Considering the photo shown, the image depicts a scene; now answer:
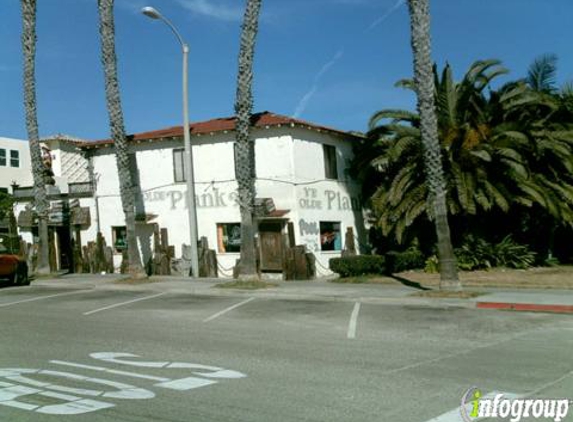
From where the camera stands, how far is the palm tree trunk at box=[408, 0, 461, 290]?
16.0 meters

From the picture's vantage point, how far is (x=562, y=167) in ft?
76.3

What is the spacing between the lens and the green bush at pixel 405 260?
2253cm

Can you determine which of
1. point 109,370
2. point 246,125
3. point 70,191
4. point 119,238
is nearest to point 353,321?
point 109,370

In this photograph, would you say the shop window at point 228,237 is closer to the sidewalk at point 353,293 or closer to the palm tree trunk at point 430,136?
the sidewalk at point 353,293

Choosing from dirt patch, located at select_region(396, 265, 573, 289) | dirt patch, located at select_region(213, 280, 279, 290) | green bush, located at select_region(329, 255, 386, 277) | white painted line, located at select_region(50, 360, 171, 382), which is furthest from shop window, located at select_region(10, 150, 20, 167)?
white painted line, located at select_region(50, 360, 171, 382)

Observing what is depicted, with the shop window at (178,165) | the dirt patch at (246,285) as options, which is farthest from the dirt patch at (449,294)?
the shop window at (178,165)

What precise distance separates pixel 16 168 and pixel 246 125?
30.7 metres

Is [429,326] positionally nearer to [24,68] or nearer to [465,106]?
[465,106]

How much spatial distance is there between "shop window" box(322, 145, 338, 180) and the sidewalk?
514 cm

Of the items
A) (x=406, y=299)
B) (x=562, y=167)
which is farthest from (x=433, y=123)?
(x=562, y=167)

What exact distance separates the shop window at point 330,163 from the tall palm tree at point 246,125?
19.9 feet

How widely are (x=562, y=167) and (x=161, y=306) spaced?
615 inches

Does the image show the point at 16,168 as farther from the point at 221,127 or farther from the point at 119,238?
the point at 221,127

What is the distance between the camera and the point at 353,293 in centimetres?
1697
